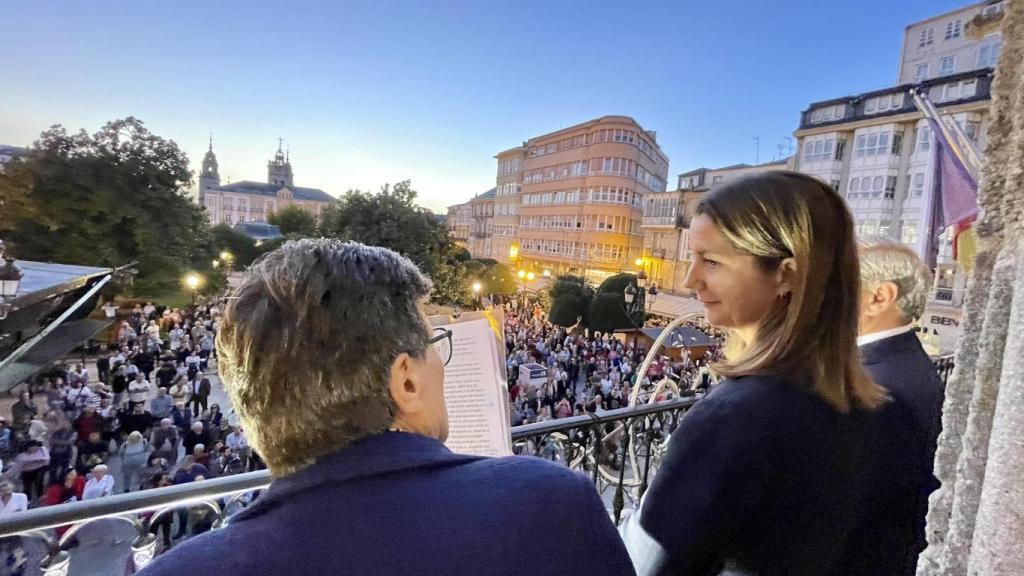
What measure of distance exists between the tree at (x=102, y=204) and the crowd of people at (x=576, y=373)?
17.3 m

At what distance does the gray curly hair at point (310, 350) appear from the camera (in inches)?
35.2

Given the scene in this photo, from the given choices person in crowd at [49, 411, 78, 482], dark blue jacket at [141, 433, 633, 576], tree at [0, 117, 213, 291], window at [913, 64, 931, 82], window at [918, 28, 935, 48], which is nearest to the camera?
dark blue jacket at [141, 433, 633, 576]

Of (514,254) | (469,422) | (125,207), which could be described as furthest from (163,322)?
(514,254)

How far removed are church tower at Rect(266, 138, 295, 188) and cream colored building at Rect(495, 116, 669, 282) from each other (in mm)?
99338

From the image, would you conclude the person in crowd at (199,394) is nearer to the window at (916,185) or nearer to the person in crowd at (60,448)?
the person in crowd at (60,448)

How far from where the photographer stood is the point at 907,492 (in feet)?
4.36

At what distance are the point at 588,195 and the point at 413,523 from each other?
55.0 metres

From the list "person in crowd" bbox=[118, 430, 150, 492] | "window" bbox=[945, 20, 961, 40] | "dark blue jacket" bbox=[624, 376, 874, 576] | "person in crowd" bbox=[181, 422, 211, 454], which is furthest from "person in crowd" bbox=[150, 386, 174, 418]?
"window" bbox=[945, 20, 961, 40]

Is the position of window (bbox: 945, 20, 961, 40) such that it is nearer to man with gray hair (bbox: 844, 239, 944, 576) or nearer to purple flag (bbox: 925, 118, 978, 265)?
purple flag (bbox: 925, 118, 978, 265)

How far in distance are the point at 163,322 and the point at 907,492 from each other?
27441mm

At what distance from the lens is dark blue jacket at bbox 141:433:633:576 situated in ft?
2.41

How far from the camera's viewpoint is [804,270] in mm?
1286

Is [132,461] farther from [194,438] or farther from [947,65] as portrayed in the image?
[947,65]

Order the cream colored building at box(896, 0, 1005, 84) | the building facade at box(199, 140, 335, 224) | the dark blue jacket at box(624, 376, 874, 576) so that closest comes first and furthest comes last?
1. the dark blue jacket at box(624, 376, 874, 576)
2. the cream colored building at box(896, 0, 1005, 84)
3. the building facade at box(199, 140, 335, 224)
